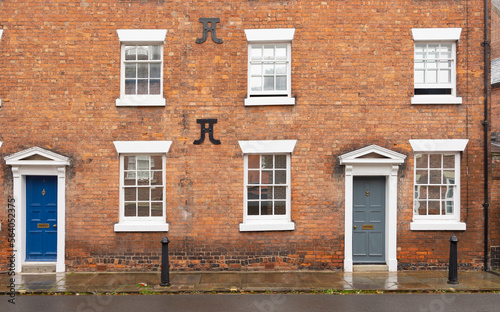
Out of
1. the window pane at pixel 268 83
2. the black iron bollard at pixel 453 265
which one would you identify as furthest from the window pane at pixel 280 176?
the black iron bollard at pixel 453 265

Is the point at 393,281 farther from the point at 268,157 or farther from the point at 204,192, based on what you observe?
the point at 204,192

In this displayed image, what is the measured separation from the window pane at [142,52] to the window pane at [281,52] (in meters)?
3.22

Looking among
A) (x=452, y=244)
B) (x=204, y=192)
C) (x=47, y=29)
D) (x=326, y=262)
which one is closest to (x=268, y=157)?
(x=204, y=192)

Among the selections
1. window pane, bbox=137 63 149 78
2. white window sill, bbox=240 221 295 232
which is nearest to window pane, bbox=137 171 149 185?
window pane, bbox=137 63 149 78

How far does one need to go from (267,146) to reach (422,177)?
12.9 ft

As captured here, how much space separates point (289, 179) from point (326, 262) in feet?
7.23

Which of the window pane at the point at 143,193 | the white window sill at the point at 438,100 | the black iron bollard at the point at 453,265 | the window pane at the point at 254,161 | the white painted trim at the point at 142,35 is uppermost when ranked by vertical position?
the white painted trim at the point at 142,35

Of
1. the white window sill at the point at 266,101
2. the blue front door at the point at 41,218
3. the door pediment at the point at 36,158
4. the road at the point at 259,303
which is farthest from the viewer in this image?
the blue front door at the point at 41,218

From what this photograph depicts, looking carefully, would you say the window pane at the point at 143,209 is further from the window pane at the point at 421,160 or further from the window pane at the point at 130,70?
the window pane at the point at 421,160

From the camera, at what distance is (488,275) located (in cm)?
921

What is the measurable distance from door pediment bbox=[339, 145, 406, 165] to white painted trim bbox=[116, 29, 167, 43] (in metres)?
5.24

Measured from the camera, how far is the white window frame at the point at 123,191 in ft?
30.9

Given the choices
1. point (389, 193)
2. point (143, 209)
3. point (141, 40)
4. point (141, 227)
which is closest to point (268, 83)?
point (141, 40)

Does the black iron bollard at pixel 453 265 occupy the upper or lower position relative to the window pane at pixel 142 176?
lower
